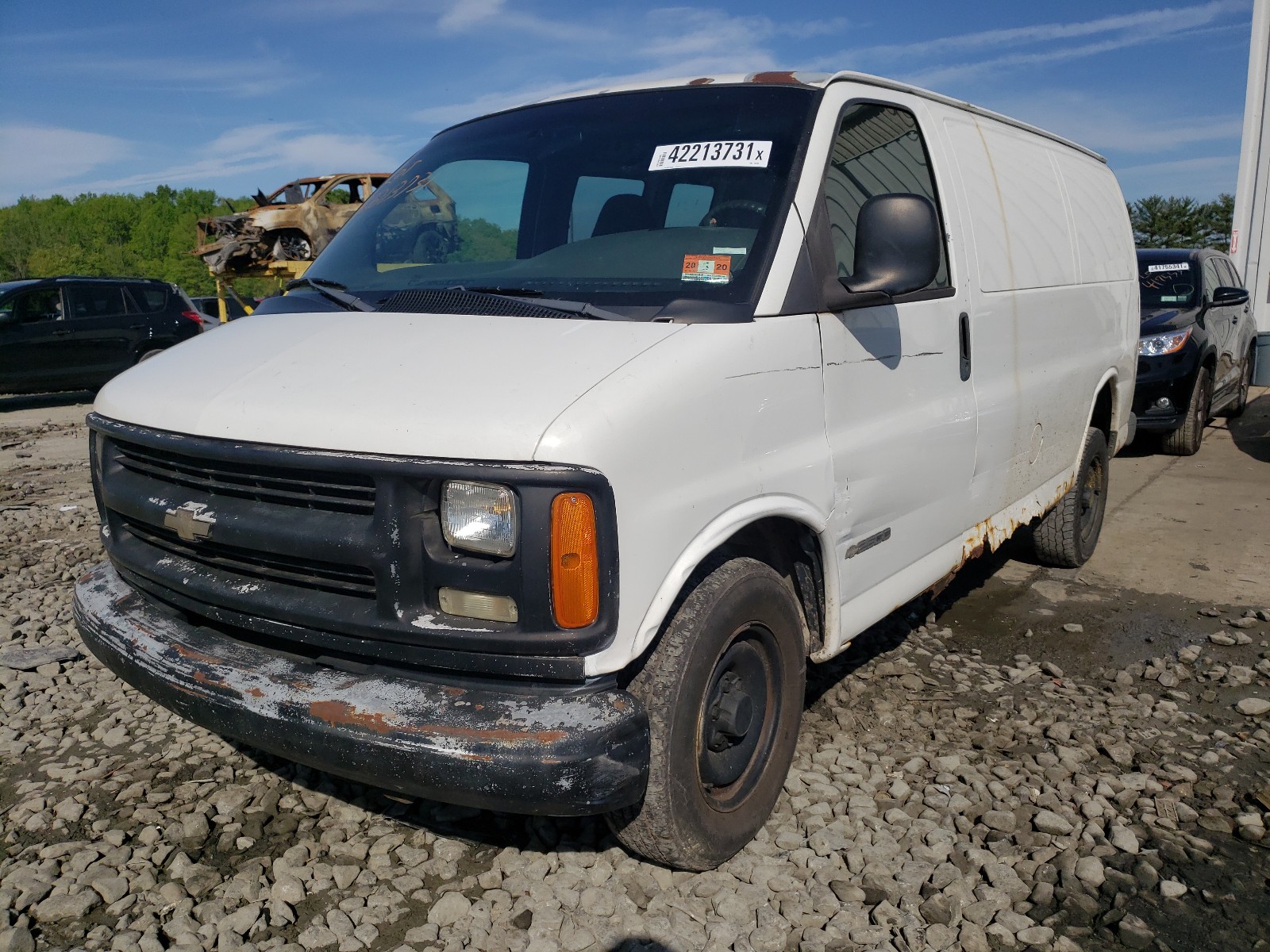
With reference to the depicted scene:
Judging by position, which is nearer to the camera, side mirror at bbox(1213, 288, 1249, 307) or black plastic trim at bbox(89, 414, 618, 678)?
black plastic trim at bbox(89, 414, 618, 678)

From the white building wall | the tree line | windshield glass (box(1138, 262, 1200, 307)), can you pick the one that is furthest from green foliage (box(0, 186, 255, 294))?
windshield glass (box(1138, 262, 1200, 307))

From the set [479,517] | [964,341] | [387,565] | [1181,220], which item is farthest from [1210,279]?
[1181,220]

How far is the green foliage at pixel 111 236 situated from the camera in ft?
298

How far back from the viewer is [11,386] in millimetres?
13852

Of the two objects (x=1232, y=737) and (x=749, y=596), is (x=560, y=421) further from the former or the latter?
(x=1232, y=737)

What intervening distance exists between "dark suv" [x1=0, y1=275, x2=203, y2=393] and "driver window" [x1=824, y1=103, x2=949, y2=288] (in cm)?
1377

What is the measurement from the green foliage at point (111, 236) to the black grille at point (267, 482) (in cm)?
9222

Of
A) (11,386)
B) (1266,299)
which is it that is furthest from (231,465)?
(1266,299)

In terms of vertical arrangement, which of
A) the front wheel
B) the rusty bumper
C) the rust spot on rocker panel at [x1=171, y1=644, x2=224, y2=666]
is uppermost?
the front wheel

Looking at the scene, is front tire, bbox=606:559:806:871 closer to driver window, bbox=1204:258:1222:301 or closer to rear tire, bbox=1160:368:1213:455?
rear tire, bbox=1160:368:1213:455

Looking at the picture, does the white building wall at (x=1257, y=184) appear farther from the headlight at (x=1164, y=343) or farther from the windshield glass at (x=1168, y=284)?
the headlight at (x=1164, y=343)

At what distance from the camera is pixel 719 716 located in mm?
2682

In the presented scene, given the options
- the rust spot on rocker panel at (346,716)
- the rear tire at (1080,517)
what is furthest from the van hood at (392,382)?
the rear tire at (1080,517)

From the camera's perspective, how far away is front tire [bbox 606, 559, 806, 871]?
2.41m
